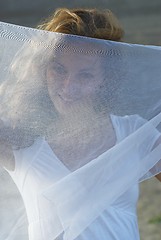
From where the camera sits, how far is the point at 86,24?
215 cm

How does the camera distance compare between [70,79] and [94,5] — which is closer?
[70,79]

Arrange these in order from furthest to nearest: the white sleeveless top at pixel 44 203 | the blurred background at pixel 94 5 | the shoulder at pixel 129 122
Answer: the blurred background at pixel 94 5 < the shoulder at pixel 129 122 < the white sleeveless top at pixel 44 203

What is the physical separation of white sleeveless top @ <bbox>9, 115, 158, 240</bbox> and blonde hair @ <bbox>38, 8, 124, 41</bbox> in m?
0.33

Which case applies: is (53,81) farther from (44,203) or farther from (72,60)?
(44,203)

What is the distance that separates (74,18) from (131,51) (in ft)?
0.62

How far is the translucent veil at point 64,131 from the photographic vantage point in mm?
2096

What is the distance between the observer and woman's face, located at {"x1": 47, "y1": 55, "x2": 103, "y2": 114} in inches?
83.5

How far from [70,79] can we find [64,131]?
15 cm

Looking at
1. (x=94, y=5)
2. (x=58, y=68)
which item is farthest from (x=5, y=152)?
(x=94, y=5)

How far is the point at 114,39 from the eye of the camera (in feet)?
→ 7.19

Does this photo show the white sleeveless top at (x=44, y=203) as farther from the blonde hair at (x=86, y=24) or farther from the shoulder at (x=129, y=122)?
the blonde hair at (x=86, y=24)

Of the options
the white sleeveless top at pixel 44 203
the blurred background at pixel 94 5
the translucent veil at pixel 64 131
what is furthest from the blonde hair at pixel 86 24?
the blurred background at pixel 94 5

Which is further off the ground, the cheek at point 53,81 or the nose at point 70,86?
the cheek at point 53,81

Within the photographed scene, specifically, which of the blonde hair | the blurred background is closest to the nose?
the blonde hair
